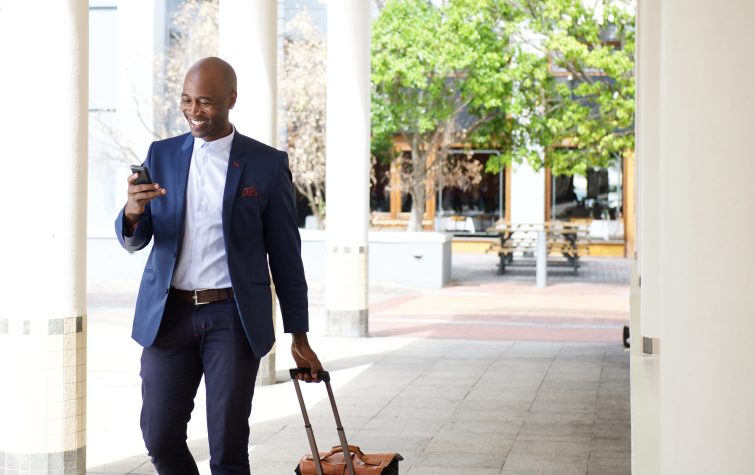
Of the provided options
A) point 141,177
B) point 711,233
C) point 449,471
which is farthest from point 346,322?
point 711,233

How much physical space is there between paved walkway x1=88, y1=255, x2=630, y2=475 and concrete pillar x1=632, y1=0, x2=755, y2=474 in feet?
10.3

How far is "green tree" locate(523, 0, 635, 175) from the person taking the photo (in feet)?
73.4

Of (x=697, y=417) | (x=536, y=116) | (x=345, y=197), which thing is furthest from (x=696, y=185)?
(x=536, y=116)

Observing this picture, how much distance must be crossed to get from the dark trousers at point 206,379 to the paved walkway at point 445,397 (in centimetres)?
252

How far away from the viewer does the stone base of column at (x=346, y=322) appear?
1410cm

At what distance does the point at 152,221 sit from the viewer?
459 centimetres

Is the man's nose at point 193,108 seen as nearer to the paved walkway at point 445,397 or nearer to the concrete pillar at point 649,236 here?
the paved walkway at point 445,397

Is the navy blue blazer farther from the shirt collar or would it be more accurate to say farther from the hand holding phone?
the hand holding phone

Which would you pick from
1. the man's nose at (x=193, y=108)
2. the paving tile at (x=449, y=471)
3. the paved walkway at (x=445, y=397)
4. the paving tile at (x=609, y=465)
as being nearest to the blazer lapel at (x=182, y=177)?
the man's nose at (x=193, y=108)

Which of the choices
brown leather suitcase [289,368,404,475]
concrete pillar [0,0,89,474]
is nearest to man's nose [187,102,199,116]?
brown leather suitcase [289,368,404,475]

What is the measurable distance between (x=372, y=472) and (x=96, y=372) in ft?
24.0

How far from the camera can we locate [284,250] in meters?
4.70

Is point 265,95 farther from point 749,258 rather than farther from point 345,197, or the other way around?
point 749,258

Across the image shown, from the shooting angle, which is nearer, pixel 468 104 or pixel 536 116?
pixel 536 116
